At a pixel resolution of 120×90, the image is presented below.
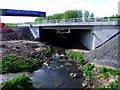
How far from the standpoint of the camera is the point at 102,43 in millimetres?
49594

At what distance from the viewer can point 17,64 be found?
40312 millimetres

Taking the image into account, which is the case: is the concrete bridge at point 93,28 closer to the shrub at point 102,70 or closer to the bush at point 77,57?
the bush at point 77,57

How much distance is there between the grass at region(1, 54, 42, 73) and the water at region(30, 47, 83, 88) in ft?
4.42

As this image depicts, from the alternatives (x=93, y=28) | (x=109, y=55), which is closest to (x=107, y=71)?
(x=109, y=55)

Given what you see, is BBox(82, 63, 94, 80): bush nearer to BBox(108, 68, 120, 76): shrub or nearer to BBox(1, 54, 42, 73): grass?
BBox(108, 68, 120, 76): shrub

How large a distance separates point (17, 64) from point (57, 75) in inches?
296

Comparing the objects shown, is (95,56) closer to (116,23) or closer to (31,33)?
(116,23)

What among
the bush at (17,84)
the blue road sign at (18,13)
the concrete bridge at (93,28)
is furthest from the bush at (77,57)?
the blue road sign at (18,13)

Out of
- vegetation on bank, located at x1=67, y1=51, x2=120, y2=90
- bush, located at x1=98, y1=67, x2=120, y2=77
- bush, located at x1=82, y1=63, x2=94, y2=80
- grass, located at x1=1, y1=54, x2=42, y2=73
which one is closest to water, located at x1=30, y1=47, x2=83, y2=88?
bush, located at x1=82, y1=63, x2=94, y2=80

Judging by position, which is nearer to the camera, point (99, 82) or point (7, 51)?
point (99, 82)

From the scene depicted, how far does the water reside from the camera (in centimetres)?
3341

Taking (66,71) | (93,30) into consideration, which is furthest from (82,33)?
(66,71)

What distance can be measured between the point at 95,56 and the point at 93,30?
10002 millimetres

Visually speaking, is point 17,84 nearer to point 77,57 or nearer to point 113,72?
point 113,72
